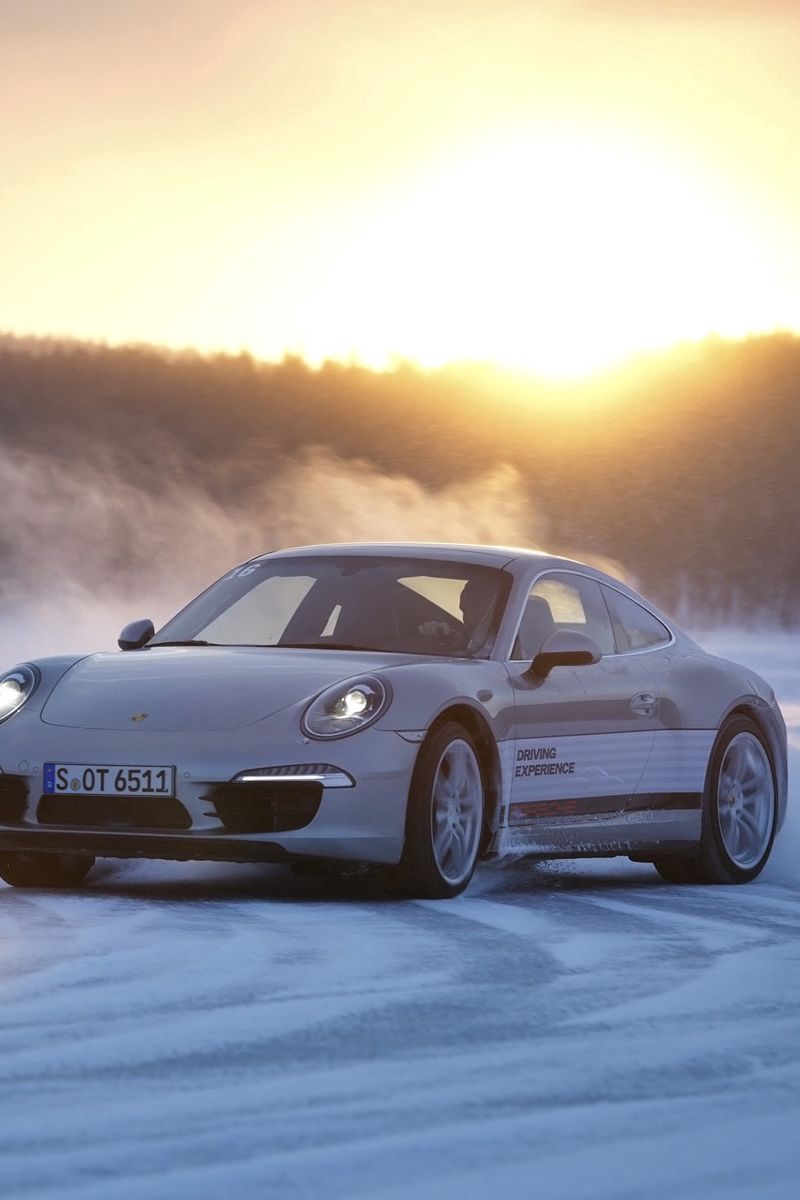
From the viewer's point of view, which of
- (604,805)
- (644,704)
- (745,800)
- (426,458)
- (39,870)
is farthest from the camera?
(426,458)

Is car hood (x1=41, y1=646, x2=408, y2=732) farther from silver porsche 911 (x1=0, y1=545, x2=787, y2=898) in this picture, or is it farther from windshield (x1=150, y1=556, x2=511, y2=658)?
windshield (x1=150, y1=556, x2=511, y2=658)

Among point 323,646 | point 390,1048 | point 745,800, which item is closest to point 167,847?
point 323,646

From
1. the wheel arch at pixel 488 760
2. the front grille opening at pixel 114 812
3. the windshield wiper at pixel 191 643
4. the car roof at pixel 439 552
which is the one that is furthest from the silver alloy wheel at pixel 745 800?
the front grille opening at pixel 114 812

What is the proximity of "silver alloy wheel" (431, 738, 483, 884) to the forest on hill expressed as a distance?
36.2m

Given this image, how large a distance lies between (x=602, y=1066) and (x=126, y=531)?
42516 mm

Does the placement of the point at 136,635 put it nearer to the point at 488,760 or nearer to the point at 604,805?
the point at 488,760

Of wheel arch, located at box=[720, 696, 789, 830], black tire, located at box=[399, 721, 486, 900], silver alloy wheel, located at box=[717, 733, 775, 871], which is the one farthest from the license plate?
wheel arch, located at box=[720, 696, 789, 830]

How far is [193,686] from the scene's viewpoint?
7887mm

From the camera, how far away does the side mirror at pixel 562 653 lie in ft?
28.0

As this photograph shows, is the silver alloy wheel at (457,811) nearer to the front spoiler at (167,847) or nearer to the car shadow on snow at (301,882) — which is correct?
the car shadow on snow at (301,882)

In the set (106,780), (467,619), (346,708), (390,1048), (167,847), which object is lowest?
(390,1048)

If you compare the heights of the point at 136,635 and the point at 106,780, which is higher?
the point at 136,635

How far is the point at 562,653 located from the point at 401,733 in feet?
3.72

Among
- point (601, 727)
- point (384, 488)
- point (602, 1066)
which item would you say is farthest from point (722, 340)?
point (602, 1066)
